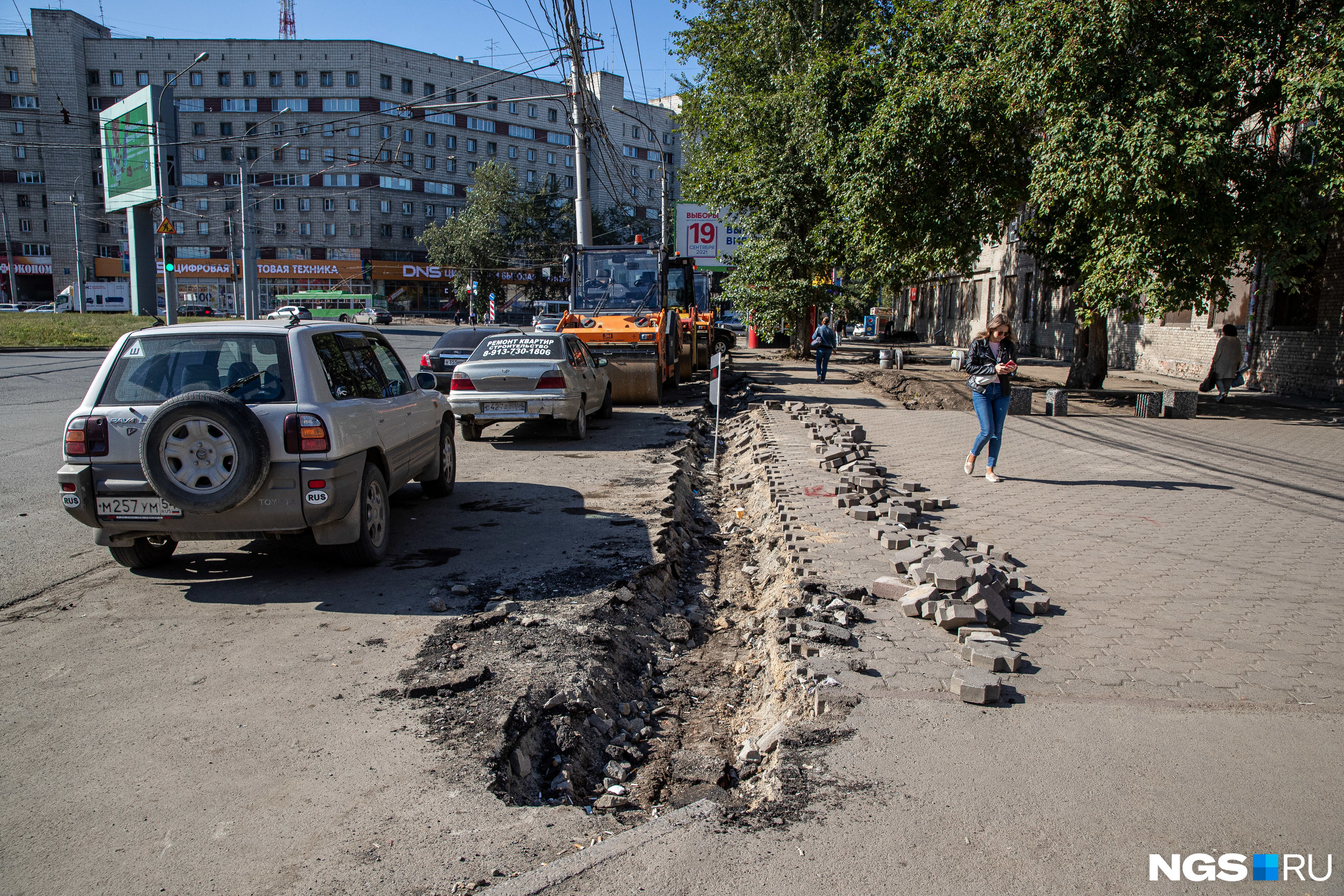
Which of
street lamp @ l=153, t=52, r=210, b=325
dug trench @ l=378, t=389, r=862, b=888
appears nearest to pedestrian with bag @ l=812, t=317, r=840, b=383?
dug trench @ l=378, t=389, r=862, b=888

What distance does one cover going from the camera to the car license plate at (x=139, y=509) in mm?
5305

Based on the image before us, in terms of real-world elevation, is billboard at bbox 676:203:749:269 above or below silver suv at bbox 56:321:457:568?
above

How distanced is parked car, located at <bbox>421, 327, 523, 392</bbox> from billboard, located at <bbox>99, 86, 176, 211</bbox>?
21456 millimetres

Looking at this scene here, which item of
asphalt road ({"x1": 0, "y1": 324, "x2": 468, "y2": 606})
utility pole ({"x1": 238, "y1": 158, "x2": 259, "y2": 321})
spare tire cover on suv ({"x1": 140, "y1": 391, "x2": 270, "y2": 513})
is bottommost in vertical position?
asphalt road ({"x1": 0, "y1": 324, "x2": 468, "y2": 606})

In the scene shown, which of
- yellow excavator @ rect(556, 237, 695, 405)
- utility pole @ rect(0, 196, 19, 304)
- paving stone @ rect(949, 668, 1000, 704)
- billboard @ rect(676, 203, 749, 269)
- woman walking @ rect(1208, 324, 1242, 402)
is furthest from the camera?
utility pole @ rect(0, 196, 19, 304)

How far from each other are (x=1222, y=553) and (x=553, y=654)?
5404mm

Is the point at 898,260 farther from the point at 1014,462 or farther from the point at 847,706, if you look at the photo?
the point at 847,706

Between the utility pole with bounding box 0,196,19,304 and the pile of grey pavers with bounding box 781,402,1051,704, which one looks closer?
the pile of grey pavers with bounding box 781,402,1051,704

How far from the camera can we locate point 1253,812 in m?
3.11

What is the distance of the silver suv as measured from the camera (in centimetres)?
518

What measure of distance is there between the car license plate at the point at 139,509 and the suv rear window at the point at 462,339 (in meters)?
10.4

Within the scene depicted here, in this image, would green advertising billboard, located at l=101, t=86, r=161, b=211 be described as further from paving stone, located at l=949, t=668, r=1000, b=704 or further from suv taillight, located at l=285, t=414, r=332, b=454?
paving stone, located at l=949, t=668, r=1000, b=704

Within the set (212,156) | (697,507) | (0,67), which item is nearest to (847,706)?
(697,507)

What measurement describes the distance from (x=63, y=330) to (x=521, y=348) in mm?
27381
